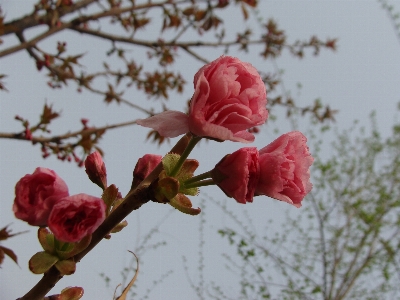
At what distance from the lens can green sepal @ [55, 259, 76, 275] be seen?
22.9 inches

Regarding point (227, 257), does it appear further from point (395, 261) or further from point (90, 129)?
point (90, 129)

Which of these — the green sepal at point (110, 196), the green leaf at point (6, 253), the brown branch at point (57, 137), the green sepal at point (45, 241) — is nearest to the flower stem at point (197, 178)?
the green sepal at point (110, 196)

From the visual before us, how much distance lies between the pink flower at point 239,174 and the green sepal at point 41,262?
276mm

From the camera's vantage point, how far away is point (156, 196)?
61 centimetres

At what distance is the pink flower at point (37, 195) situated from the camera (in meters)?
0.60

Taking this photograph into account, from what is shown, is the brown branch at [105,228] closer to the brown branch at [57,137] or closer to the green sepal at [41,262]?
the green sepal at [41,262]

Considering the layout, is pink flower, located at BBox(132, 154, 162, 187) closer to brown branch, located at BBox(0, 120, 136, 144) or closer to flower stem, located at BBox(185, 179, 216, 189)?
flower stem, located at BBox(185, 179, 216, 189)

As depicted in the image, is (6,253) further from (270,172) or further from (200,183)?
(270,172)

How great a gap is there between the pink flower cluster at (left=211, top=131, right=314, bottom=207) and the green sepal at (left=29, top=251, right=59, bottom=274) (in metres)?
0.28

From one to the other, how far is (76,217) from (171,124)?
7.7 inches

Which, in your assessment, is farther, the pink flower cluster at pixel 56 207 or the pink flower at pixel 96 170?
the pink flower at pixel 96 170

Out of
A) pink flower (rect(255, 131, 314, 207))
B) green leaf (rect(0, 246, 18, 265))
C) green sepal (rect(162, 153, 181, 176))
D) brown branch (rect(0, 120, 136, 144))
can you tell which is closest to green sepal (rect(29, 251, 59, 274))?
green sepal (rect(162, 153, 181, 176))

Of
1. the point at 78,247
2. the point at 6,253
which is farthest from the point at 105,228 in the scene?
the point at 6,253

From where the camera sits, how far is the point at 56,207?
570 mm
